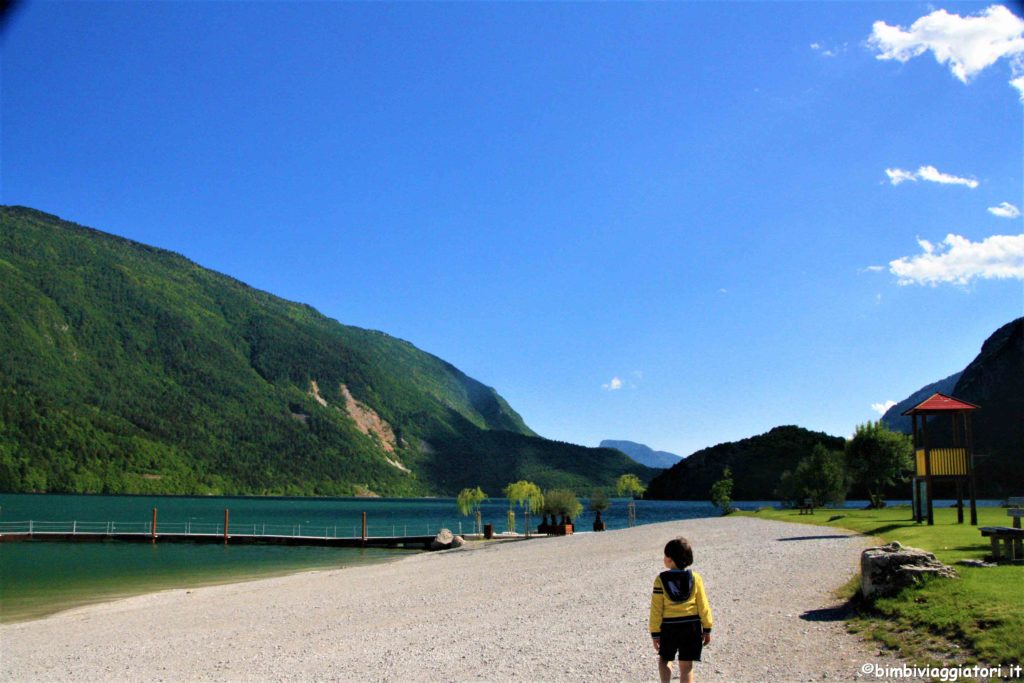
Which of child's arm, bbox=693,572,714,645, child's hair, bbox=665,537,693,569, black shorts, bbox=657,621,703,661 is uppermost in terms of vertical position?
child's hair, bbox=665,537,693,569

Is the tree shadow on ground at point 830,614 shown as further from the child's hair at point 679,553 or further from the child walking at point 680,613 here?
the child's hair at point 679,553

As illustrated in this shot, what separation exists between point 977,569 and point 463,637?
9281 millimetres

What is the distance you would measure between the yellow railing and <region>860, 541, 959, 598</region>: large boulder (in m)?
19.9

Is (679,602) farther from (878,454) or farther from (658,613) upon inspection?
(878,454)

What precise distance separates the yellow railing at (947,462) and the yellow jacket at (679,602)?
26843 millimetres

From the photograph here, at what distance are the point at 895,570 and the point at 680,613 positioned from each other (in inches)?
260

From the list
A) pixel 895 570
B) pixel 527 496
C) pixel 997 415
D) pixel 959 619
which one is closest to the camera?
pixel 959 619

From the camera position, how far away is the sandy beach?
450 inches

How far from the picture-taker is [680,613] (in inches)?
319

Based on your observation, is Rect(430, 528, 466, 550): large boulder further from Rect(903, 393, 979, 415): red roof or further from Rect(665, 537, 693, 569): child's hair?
Rect(665, 537, 693, 569): child's hair

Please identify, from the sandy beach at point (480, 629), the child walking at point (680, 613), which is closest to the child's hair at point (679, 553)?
the child walking at point (680, 613)

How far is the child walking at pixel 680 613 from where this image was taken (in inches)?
318

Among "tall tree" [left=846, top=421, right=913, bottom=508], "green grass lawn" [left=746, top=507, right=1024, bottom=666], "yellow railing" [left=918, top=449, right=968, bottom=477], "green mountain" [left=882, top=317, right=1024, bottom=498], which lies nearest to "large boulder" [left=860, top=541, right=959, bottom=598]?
"green grass lawn" [left=746, top=507, right=1024, bottom=666]

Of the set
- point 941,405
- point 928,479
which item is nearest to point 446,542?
point 928,479
